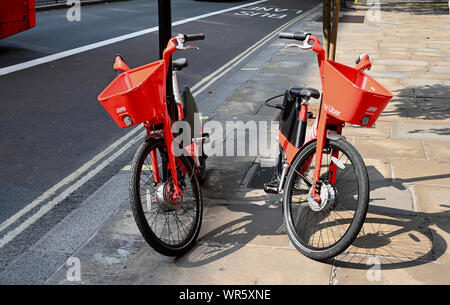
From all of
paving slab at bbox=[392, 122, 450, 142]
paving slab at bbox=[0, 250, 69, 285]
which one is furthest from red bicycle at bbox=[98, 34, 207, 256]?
paving slab at bbox=[392, 122, 450, 142]

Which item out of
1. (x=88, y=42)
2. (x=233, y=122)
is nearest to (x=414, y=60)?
(x=233, y=122)

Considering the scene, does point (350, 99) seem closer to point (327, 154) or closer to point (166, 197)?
point (327, 154)

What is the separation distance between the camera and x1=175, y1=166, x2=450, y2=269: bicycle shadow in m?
3.73

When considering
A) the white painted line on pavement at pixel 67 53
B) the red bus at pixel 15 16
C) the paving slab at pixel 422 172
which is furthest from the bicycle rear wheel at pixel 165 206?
the red bus at pixel 15 16

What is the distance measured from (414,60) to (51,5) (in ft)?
46.9

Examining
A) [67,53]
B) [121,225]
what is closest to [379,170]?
[121,225]

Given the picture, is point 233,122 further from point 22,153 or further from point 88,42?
point 88,42

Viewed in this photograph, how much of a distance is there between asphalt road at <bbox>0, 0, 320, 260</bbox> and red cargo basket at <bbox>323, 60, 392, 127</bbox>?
263 centimetres

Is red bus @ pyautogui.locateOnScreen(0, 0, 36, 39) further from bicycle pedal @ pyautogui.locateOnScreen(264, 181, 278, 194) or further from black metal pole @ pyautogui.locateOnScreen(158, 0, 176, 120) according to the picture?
bicycle pedal @ pyautogui.locateOnScreen(264, 181, 278, 194)

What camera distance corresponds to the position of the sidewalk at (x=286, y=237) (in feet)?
11.6

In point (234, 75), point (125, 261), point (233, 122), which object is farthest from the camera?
point (234, 75)

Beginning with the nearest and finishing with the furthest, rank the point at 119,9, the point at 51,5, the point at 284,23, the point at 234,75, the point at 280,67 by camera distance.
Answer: the point at 234,75 → the point at 280,67 → the point at 284,23 → the point at 51,5 → the point at 119,9

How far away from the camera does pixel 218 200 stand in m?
4.71

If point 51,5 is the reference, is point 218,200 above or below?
below
